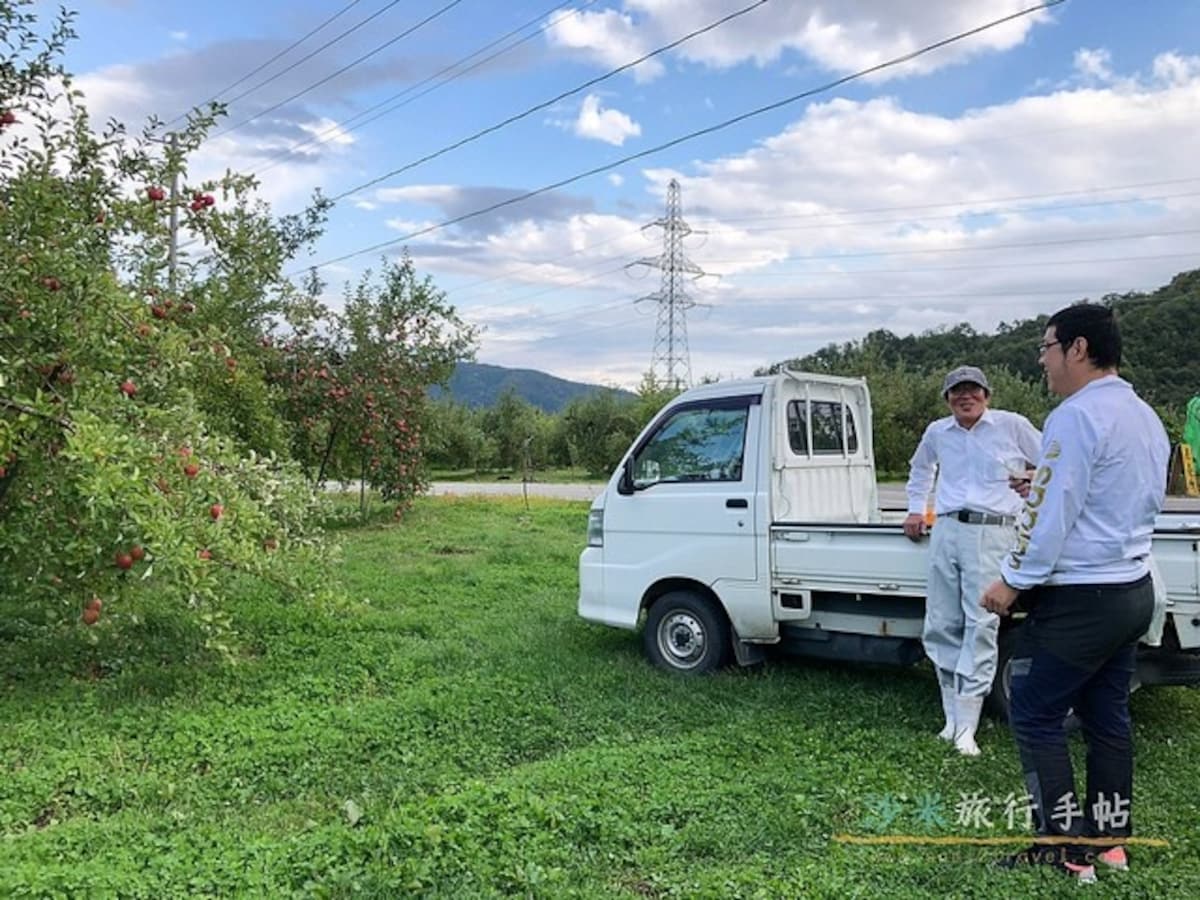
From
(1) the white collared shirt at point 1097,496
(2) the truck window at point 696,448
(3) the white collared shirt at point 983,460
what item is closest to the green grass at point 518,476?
(2) the truck window at point 696,448

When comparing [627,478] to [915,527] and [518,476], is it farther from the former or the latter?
[518,476]

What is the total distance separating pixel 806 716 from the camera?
551cm

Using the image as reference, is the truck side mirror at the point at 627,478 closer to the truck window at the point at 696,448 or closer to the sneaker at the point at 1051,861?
the truck window at the point at 696,448

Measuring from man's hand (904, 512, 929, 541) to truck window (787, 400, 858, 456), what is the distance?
1092mm

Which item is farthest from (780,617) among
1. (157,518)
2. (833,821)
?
(157,518)

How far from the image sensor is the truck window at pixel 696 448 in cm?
625

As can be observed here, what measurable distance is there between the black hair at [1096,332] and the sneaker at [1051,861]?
1806 millimetres

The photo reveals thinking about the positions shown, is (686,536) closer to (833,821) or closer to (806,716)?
(806,716)

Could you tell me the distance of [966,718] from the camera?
16.0 ft

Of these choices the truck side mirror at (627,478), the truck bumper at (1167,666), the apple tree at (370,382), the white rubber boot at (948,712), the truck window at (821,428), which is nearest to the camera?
the truck bumper at (1167,666)

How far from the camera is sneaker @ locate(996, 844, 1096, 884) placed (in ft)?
10.9

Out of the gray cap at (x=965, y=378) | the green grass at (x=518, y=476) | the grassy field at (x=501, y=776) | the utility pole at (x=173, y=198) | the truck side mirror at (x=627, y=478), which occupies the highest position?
the utility pole at (x=173, y=198)

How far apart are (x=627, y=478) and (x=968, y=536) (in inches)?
99.9

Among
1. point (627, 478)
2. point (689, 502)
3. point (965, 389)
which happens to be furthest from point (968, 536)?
point (627, 478)
